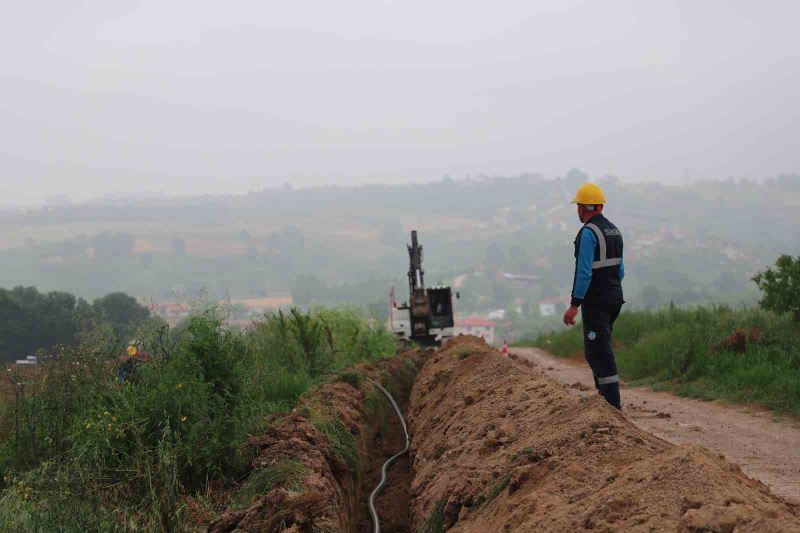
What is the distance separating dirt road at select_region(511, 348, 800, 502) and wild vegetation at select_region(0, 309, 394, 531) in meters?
4.31

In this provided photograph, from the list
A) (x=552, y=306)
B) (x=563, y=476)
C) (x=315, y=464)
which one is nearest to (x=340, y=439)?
(x=315, y=464)

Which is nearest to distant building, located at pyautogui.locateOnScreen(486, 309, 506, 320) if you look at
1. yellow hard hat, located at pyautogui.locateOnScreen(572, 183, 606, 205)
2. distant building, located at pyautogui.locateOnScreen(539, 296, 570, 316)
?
distant building, located at pyautogui.locateOnScreen(539, 296, 570, 316)

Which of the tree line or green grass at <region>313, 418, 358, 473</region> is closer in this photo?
green grass at <region>313, 418, 358, 473</region>

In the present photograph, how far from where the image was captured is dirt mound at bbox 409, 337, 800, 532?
13.1 feet

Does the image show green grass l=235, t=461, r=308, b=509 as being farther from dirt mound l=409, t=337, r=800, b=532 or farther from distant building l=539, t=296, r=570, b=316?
distant building l=539, t=296, r=570, b=316

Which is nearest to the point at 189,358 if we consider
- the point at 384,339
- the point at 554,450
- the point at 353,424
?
the point at 353,424

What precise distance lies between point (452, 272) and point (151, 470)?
158 meters

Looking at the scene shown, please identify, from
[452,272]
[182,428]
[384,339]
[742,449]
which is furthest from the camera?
[452,272]

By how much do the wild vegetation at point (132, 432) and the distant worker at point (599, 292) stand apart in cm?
331

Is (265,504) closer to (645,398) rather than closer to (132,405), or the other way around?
(132,405)

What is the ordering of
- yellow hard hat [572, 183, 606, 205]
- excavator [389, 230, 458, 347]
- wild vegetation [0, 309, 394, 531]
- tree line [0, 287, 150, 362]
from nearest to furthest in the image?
wild vegetation [0, 309, 394, 531], yellow hard hat [572, 183, 606, 205], excavator [389, 230, 458, 347], tree line [0, 287, 150, 362]

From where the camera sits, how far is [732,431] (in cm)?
998

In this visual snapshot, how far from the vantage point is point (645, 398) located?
44.9ft

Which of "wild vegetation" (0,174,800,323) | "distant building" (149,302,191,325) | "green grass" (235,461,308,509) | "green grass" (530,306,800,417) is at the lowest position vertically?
"wild vegetation" (0,174,800,323)
